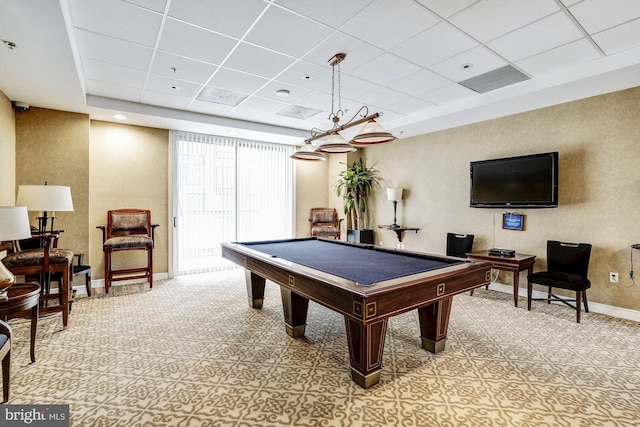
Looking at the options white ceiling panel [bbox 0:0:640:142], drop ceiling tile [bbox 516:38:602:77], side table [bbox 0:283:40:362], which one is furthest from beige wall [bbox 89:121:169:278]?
drop ceiling tile [bbox 516:38:602:77]

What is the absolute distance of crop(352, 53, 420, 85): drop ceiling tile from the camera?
10.8 ft

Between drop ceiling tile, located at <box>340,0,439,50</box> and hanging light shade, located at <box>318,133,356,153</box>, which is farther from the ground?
drop ceiling tile, located at <box>340,0,439,50</box>

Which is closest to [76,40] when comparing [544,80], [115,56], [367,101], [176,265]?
[115,56]

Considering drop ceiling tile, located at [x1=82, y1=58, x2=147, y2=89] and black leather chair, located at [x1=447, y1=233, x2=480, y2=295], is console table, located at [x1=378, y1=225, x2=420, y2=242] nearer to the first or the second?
black leather chair, located at [x1=447, y1=233, x2=480, y2=295]

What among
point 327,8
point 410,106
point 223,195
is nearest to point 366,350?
point 327,8

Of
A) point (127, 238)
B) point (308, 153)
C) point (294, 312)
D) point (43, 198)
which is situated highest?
point (308, 153)

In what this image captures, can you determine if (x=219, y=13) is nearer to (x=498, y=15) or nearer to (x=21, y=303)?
(x=498, y=15)

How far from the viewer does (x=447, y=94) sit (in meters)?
4.23

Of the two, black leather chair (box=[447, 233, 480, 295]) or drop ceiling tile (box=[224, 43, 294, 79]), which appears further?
black leather chair (box=[447, 233, 480, 295])

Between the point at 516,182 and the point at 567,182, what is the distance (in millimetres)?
565

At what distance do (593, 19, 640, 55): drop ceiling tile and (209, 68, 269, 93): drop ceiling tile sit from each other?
343 cm

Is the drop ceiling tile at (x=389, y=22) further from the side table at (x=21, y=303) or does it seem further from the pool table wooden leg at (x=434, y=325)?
the side table at (x=21, y=303)

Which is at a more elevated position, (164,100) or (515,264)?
(164,100)

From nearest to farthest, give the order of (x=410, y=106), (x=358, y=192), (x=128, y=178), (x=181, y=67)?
1. (x=181, y=67)
2. (x=410, y=106)
3. (x=128, y=178)
4. (x=358, y=192)
